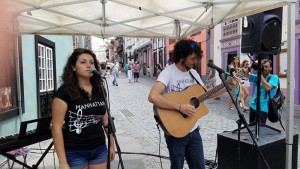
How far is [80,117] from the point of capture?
2410mm

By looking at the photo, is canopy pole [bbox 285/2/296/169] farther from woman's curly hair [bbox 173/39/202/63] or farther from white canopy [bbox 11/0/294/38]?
woman's curly hair [bbox 173/39/202/63]

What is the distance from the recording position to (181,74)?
3.04 m

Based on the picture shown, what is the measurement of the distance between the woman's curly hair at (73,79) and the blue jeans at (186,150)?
0.91 meters

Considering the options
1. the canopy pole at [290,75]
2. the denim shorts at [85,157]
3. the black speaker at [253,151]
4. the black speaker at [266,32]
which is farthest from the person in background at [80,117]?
the black speaker at [266,32]

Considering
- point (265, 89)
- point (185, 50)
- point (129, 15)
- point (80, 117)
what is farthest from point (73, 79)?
point (265, 89)

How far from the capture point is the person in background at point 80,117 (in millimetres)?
2324

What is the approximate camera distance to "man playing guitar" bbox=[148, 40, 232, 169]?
113 inches

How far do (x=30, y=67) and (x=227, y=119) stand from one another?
210 inches

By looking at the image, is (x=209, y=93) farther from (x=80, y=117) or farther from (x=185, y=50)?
(x=80, y=117)

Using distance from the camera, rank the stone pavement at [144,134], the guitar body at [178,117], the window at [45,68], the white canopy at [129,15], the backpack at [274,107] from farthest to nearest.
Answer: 1. the window at [45,68]
2. the stone pavement at [144,134]
3. the backpack at [274,107]
4. the white canopy at [129,15]
5. the guitar body at [178,117]

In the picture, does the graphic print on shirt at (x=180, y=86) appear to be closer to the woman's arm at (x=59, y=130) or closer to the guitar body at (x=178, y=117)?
the guitar body at (x=178, y=117)

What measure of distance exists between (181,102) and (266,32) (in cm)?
163

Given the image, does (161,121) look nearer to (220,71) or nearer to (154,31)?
(220,71)

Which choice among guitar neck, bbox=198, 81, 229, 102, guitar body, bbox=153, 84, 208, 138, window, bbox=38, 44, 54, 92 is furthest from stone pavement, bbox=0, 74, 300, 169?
window, bbox=38, 44, 54, 92
